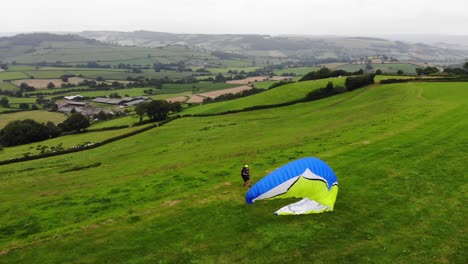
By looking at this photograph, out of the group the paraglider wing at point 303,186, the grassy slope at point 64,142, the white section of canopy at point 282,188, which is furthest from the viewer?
the grassy slope at point 64,142

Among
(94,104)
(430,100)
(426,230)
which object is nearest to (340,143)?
(426,230)

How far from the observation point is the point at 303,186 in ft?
74.8

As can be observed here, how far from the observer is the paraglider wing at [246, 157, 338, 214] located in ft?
74.3

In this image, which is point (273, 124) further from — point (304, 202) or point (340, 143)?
point (304, 202)

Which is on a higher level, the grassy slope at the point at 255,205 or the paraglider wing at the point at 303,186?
the paraglider wing at the point at 303,186

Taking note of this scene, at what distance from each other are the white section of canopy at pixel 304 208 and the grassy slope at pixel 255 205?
553 mm

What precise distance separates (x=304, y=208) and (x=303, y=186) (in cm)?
204

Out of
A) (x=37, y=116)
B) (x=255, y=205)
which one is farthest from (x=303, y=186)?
(x=37, y=116)

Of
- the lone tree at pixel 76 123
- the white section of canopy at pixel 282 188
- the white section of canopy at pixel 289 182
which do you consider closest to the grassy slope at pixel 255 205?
the white section of canopy at pixel 282 188

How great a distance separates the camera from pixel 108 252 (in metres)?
21.6

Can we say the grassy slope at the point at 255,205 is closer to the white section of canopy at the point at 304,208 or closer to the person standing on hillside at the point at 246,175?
the white section of canopy at the point at 304,208

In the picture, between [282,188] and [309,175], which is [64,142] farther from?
[309,175]

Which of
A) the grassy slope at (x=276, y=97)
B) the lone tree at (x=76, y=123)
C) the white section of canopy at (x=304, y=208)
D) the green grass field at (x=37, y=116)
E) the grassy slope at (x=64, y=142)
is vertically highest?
the white section of canopy at (x=304, y=208)

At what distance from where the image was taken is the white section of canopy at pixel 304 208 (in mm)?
23938
